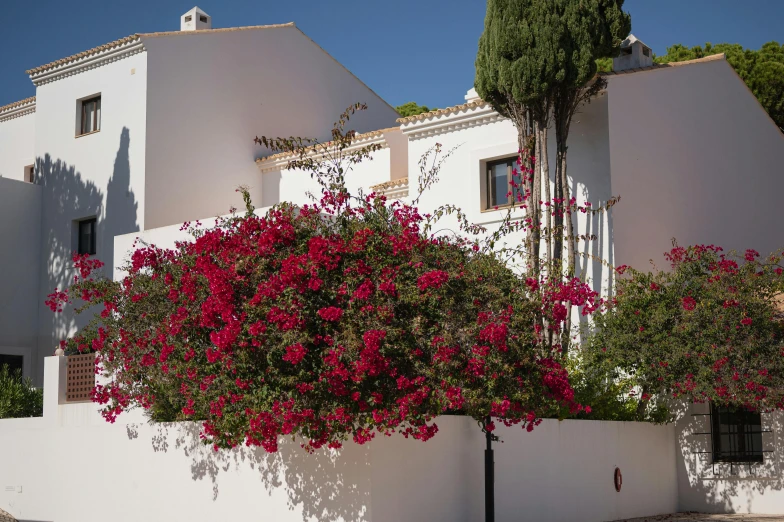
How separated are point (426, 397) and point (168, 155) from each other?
44.4 feet

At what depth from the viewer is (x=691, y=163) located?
20.5 meters

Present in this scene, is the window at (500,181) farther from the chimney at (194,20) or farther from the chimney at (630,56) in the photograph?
the chimney at (194,20)

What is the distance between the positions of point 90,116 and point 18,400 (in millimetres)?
7913

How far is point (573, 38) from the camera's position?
57.8 ft

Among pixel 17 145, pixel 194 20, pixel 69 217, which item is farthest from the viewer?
pixel 17 145

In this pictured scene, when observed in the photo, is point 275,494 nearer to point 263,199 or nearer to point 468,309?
point 468,309

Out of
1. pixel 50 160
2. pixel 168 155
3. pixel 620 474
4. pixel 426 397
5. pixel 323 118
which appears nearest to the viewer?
pixel 426 397

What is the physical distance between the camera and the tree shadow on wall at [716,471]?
672 inches

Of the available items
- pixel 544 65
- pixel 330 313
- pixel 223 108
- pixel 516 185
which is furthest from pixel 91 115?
pixel 330 313

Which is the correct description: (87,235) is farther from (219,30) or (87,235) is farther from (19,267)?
(219,30)

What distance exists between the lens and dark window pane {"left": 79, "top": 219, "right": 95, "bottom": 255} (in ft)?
75.3

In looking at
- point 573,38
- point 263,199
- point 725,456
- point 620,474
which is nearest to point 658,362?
point 620,474

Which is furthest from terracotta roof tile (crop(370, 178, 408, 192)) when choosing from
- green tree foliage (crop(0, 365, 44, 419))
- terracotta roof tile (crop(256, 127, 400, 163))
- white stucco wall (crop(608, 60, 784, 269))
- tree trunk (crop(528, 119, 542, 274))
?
green tree foliage (crop(0, 365, 44, 419))

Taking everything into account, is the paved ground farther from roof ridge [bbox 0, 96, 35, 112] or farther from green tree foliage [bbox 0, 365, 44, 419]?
roof ridge [bbox 0, 96, 35, 112]
